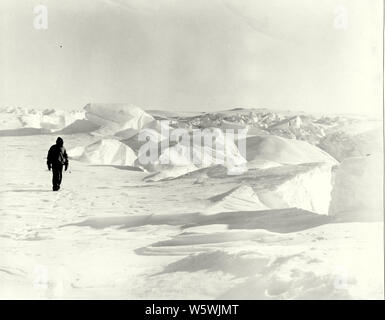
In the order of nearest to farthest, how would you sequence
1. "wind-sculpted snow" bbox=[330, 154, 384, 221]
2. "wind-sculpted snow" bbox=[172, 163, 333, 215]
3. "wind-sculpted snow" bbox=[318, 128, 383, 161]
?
"wind-sculpted snow" bbox=[330, 154, 384, 221] → "wind-sculpted snow" bbox=[172, 163, 333, 215] → "wind-sculpted snow" bbox=[318, 128, 383, 161]

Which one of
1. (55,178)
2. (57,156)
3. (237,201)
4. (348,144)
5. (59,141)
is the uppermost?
(59,141)

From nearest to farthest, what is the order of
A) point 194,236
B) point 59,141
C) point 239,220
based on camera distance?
point 194,236 < point 239,220 < point 59,141

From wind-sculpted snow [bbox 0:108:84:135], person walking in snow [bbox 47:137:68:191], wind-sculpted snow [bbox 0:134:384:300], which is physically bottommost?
A: wind-sculpted snow [bbox 0:134:384:300]

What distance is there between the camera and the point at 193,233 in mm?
6691

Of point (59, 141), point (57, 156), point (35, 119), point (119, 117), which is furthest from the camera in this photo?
point (35, 119)

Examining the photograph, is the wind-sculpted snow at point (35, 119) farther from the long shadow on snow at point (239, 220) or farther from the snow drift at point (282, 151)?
the long shadow on snow at point (239, 220)

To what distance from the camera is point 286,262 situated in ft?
17.1

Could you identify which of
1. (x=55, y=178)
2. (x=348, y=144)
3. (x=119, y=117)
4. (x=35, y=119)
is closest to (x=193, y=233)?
(x=55, y=178)

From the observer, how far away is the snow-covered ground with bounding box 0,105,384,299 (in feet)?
17.0

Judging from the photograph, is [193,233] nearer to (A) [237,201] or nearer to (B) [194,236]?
(B) [194,236]

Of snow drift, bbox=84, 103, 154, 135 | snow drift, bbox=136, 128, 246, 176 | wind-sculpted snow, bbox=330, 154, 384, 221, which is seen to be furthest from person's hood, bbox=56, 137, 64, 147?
snow drift, bbox=84, 103, 154, 135

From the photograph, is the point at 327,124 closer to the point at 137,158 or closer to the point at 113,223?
the point at 137,158

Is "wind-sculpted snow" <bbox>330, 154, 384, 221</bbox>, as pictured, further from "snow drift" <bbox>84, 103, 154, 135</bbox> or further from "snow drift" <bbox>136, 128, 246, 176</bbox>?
"snow drift" <bbox>84, 103, 154, 135</bbox>
